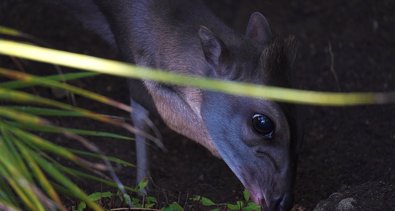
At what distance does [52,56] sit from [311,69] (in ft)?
16.7

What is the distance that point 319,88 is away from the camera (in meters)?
7.04

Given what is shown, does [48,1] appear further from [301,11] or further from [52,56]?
[52,56]

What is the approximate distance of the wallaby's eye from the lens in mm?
4797

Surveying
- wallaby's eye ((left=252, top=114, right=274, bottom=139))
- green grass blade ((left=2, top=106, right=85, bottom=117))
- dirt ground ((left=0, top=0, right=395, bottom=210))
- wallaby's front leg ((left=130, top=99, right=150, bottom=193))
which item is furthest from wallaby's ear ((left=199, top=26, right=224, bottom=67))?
green grass blade ((left=2, top=106, right=85, bottom=117))

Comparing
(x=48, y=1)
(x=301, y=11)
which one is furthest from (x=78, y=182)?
(x=301, y=11)

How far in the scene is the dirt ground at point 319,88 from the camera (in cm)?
573

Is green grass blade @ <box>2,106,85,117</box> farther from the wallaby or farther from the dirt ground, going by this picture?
the dirt ground

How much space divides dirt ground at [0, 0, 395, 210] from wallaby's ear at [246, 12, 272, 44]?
22.1 inches

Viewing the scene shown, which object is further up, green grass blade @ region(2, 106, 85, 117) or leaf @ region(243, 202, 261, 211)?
green grass blade @ region(2, 106, 85, 117)

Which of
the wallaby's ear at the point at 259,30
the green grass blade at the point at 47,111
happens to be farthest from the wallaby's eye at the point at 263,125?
the green grass blade at the point at 47,111

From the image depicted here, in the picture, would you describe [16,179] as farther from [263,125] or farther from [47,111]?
[263,125]

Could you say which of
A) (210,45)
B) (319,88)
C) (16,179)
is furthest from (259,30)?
(16,179)

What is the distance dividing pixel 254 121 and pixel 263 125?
0.27ft

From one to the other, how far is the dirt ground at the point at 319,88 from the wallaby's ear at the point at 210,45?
2.10 feet
